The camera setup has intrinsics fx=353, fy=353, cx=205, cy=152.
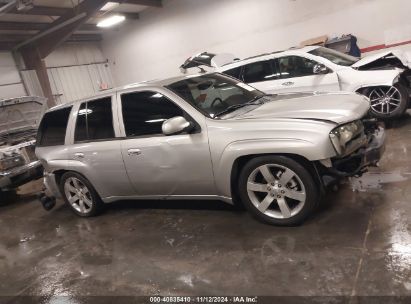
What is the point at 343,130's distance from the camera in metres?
2.94

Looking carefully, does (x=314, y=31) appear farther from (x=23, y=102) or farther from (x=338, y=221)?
(x=338, y=221)

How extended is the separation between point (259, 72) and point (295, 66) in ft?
2.33

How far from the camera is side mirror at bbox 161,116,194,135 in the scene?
3257 millimetres

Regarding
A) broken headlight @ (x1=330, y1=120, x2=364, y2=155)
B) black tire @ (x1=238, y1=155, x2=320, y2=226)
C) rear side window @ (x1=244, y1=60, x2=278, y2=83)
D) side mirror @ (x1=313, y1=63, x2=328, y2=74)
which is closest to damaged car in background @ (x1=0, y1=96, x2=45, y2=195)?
rear side window @ (x1=244, y1=60, x2=278, y2=83)

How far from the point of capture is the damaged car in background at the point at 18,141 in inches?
240

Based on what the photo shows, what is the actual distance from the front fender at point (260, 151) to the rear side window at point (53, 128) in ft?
7.60

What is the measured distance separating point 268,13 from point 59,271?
10506 millimetres

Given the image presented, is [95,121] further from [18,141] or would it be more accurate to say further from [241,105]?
[18,141]

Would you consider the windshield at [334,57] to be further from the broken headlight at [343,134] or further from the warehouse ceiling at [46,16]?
the warehouse ceiling at [46,16]

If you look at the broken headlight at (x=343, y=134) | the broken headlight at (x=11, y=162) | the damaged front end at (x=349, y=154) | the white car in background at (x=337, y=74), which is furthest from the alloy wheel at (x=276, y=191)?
the broken headlight at (x=11, y=162)

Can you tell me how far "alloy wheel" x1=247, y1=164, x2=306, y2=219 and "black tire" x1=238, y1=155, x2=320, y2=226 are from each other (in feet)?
0.04

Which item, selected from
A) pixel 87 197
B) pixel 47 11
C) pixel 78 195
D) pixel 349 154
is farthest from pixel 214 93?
pixel 47 11

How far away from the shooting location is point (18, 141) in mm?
6824

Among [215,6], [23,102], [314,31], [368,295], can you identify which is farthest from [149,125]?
[215,6]
